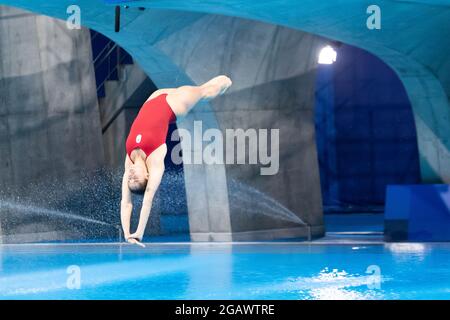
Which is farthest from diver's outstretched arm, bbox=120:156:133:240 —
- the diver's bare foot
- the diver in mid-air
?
the diver's bare foot

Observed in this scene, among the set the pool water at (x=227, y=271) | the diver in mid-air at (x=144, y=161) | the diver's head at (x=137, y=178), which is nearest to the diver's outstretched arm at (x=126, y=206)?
the diver in mid-air at (x=144, y=161)

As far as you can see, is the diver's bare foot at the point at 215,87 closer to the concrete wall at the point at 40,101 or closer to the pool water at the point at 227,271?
the pool water at the point at 227,271

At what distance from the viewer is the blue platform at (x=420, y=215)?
19656 mm

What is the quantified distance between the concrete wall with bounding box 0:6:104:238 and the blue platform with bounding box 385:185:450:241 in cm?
883

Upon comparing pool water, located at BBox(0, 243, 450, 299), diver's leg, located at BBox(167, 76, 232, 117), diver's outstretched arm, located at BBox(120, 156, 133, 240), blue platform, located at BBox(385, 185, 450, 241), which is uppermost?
diver's leg, located at BBox(167, 76, 232, 117)

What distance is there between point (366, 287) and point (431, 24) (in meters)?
6.83

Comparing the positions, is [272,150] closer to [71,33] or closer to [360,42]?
[360,42]

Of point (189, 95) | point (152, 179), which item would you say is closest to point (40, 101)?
point (189, 95)

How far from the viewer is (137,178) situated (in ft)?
33.5

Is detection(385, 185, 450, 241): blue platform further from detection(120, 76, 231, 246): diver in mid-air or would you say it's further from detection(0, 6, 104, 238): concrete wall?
detection(120, 76, 231, 246): diver in mid-air

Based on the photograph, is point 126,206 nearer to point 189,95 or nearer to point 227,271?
point 189,95

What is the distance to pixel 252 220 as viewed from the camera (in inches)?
851

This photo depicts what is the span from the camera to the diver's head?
10203 millimetres
